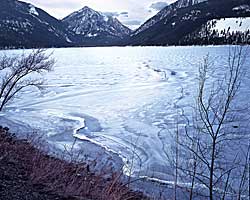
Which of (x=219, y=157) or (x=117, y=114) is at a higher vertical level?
(x=219, y=157)

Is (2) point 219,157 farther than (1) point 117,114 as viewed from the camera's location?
No

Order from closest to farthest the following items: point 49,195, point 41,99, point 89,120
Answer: point 49,195, point 89,120, point 41,99

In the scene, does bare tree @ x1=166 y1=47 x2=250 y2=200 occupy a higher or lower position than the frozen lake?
higher

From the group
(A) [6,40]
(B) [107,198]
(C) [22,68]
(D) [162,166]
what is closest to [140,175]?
(D) [162,166]

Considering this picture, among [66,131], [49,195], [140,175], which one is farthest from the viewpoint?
[66,131]

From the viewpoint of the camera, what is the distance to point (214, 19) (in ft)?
633

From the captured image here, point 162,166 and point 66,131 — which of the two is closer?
point 162,166

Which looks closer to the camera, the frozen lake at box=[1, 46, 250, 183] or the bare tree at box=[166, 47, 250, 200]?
the bare tree at box=[166, 47, 250, 200]

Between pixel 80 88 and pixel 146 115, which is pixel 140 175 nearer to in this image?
pixel 146 115

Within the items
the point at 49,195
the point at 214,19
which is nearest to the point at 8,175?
the point at 49,195

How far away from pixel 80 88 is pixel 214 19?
571 feet

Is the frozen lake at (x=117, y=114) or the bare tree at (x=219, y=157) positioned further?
the frozen lake at (x=117, y=114)

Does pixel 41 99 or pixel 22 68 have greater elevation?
pixel 22 68

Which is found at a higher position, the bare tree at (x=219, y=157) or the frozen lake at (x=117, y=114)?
the bare tree at (x=219, y=157)
